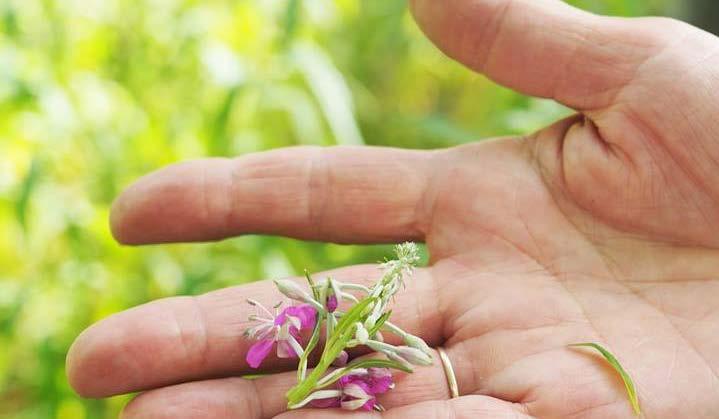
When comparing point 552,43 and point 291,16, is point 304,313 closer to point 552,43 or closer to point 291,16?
point 552,43

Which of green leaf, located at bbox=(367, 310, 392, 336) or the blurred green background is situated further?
the blurred green background

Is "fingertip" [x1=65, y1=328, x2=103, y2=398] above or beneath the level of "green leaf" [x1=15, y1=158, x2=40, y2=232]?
beneath

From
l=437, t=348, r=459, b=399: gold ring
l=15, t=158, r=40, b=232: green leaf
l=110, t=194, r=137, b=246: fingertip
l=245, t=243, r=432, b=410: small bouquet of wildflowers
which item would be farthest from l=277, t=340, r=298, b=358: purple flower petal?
l=15, t=158, r=40, b=232: green leaf

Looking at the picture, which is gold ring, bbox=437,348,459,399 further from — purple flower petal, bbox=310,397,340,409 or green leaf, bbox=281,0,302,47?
green leaf, bbox=281,0,302,47

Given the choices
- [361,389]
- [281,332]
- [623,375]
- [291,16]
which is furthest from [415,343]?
[291,16]

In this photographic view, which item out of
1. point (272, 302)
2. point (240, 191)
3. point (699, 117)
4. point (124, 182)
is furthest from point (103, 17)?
point (699, 117)

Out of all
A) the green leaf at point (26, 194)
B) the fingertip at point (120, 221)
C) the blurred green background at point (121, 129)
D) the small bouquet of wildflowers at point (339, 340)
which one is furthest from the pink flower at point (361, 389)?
the green leaf at point (26, 194)
